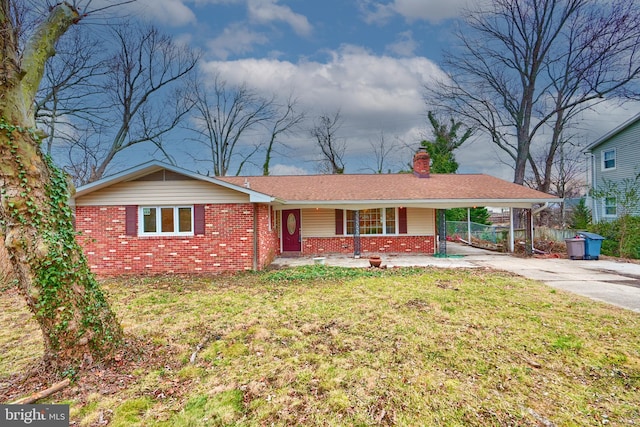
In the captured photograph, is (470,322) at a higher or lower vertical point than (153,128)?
lower

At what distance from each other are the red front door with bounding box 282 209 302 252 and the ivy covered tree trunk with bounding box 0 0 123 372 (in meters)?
10.3

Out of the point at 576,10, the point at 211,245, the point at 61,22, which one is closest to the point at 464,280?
the point at 211,245

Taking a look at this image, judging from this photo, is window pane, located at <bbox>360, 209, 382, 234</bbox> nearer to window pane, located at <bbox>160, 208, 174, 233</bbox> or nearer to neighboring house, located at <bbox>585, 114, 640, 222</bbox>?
window pane, located at <bbox>160, 208, 174, 233</bbox>

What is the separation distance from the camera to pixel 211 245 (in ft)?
32.0

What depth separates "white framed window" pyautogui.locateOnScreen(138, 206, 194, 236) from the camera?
978 centimetres

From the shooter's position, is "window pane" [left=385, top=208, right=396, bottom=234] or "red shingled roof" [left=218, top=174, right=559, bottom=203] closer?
"red shingled roof" [left=218, top=174, right=559, bottom=203]

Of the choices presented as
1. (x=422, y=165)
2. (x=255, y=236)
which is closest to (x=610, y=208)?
(x=422, y=165)

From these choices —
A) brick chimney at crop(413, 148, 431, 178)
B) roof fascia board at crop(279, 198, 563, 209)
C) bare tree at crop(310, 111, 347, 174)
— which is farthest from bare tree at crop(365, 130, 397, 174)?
roof fascia board at crop(279, 198, 563, 209)

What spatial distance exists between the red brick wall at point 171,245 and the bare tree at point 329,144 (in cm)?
2162

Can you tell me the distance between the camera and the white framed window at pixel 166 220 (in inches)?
385

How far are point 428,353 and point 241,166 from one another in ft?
91.9

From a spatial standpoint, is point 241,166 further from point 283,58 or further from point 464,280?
point 464,280

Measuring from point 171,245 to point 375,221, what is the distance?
27.5 feet

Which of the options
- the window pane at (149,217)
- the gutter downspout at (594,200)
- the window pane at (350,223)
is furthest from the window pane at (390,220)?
the gutter downspout at (594,200)
